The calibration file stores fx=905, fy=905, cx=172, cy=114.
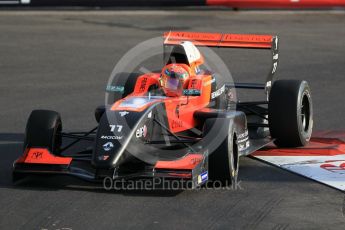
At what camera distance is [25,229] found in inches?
309

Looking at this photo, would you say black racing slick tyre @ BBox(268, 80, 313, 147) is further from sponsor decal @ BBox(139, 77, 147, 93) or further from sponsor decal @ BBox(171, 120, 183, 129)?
sponsor decal @ BBox(139, 77, 147, 93)

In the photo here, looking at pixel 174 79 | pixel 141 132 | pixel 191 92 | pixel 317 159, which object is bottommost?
pixel 317 159

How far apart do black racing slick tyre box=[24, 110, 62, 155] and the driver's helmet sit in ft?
4.95

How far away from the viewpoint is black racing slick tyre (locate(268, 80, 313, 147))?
1075 centimetres

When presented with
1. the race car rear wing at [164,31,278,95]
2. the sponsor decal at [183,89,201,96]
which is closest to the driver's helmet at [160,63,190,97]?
the sponsor decal at [183,89,201,96]

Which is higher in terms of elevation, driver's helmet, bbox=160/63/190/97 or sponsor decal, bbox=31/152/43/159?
driver's helmet, bbox=160/63/190/97

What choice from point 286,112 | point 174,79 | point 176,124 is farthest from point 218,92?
point 176,124

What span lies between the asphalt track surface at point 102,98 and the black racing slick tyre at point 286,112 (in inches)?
22.6

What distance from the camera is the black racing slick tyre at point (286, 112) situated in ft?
35.3

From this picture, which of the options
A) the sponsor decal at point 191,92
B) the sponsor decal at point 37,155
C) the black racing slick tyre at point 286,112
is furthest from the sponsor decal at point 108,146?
the black racing slick tyre at point 286,112

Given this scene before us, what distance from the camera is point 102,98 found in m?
14.8

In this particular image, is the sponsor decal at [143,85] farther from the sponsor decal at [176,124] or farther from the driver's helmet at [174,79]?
the sponsor decal at [176,124]

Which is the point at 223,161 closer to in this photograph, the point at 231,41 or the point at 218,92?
the point at 218,92

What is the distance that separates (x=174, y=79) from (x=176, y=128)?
2.49 ft
